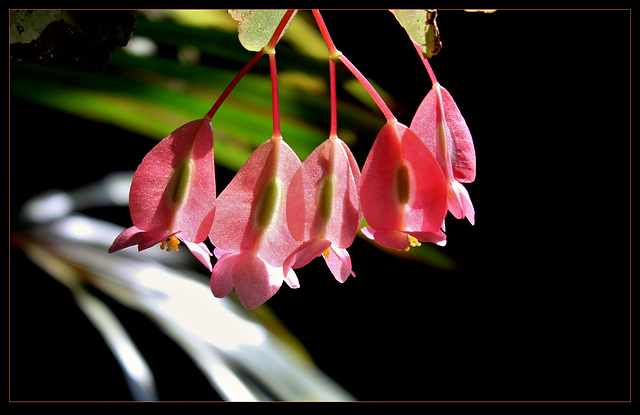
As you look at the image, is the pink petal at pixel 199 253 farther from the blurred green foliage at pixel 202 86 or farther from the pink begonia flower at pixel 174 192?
the blurred green foliage at pixel 202 86

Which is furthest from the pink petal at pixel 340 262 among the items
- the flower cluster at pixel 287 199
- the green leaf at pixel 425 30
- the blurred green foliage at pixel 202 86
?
the blurred green foliage at pixel 202 86

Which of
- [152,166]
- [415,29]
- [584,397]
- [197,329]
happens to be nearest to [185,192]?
[152,166]

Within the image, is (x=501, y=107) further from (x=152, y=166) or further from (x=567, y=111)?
(x=152, y=166)

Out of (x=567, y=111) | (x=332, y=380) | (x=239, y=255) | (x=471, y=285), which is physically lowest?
(x=332, y=380)

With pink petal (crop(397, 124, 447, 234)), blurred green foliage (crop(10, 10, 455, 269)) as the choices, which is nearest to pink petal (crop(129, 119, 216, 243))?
pink petal (crop(397, 124, 447, 234))

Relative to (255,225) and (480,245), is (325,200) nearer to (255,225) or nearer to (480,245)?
(255,225)

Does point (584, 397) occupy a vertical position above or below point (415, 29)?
below

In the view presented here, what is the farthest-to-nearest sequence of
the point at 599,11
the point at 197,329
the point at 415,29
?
the point at 197,329 < the point at 599,11 < the point at 415,29

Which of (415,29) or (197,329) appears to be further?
(197,329)
